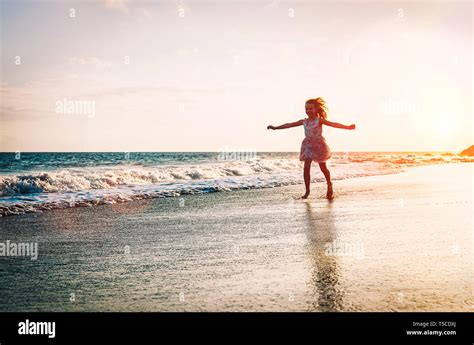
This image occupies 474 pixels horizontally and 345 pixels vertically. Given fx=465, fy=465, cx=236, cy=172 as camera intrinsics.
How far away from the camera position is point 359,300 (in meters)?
3.69

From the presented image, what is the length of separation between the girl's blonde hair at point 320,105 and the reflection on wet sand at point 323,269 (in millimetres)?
3112

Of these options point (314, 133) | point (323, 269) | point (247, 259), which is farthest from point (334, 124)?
point (323, 269)

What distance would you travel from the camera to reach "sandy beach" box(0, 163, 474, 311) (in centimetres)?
376

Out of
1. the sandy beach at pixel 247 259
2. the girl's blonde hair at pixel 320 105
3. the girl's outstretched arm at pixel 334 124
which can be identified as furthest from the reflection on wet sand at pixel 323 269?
the girl's blonde hair at pixel 320 105

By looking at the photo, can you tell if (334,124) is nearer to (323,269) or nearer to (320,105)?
(320,105)

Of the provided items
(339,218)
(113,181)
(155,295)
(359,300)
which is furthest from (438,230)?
(113,181)

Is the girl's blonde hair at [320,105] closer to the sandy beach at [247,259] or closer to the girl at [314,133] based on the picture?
the girl at [314,133]

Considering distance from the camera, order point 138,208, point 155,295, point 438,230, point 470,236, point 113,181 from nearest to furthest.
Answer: point 155,295
point 470,236
point 438,230
point 138,208
point 113,181

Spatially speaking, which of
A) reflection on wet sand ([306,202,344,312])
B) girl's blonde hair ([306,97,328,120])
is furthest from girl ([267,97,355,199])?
reflection on wet sand ([306,202,344,312])

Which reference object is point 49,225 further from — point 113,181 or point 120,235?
point 113,181

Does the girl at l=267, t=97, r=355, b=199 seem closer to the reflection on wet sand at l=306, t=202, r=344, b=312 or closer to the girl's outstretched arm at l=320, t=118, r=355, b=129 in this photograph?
the girl's outstretched arm at l=320, t=118, r=355, b=129
